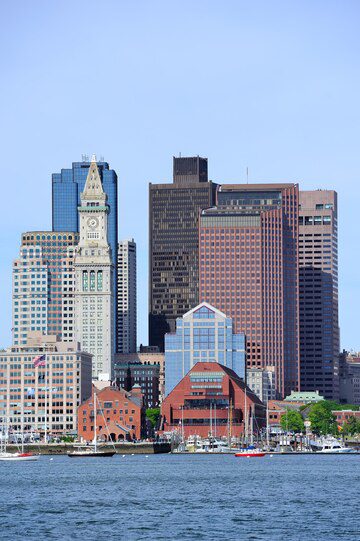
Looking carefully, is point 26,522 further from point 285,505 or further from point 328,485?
point 328,485

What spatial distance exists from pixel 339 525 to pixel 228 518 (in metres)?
9.60

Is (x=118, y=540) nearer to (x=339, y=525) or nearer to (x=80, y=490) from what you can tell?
(x=339, y=525)

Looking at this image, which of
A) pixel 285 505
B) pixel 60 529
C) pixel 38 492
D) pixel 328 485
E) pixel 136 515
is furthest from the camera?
pixel 328 485

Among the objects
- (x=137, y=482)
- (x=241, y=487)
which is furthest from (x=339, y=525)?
(x=137, y=482)

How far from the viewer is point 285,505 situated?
12888 centimetres

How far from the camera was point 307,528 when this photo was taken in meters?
109

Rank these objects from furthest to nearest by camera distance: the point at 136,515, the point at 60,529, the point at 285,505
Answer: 1. the point at 285,505
2. the point at 136,515
3. the point at 60,529

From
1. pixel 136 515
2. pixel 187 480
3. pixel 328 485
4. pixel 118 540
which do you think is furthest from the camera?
pixel 187 480

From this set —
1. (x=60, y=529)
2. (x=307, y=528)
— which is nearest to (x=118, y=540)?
(x=60, y=529)

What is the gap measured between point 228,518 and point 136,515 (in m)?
8.21

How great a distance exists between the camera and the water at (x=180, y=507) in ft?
350

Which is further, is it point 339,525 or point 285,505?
point 285,505

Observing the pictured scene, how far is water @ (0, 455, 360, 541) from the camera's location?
107 meters

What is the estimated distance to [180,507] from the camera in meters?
127
